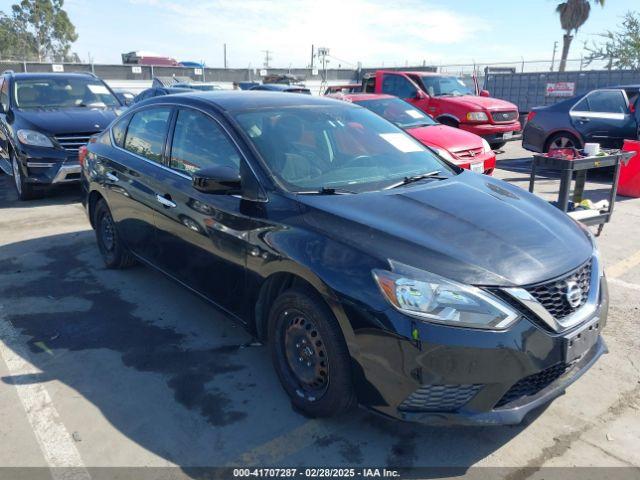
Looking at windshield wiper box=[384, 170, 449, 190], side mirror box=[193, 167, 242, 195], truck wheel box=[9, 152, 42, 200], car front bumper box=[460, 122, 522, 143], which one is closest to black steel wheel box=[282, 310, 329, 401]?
side mirror box=[193, 167, 242, 195]

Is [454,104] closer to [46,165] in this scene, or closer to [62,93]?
[62,93]

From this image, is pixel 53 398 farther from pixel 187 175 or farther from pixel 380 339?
pixel 380 339

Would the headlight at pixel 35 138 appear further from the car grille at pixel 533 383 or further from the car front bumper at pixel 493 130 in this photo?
the car front bumper at pixel 493 130

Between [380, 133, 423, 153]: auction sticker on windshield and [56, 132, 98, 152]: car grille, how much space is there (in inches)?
221

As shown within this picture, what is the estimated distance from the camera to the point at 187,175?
377 cm

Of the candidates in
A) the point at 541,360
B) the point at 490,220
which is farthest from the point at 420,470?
the point at 490,220

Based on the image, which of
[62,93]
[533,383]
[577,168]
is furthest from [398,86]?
[533,383]

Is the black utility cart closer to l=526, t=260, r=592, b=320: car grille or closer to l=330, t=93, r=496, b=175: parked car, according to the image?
l=330, t=93, r=496, b=175: parked car

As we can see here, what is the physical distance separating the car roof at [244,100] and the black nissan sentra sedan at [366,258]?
0.02m

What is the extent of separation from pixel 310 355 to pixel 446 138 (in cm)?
615

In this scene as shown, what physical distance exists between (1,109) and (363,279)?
8.33 metres

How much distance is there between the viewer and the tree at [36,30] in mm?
59562

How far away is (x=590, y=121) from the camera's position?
9844mm

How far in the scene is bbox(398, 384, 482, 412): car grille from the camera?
7.95 feet
